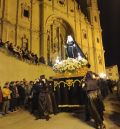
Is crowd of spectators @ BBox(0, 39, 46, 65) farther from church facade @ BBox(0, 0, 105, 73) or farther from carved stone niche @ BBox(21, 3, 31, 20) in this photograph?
carved stone niche @ BBox(21, 3, 31, 20)

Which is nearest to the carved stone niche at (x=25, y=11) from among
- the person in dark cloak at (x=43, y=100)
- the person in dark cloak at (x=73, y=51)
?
the person in dark cloak at (x=73, y=51)

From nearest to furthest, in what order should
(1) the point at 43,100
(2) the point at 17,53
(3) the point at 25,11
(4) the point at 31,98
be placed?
(1) the point at 43,100
(4) the point at 31,98
(2) the point at 17,53
(3) the point at 25,11

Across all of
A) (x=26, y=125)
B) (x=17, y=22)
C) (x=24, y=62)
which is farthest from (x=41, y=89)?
(x=17, y=22)

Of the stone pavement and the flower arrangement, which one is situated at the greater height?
the flower arrangement

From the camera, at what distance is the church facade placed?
27625mm

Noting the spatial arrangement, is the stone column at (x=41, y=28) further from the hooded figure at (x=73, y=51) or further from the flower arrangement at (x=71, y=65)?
the flower arrangement at (x=71, y=65)

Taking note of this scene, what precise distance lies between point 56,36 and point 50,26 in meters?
2.16

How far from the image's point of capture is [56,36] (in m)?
34.9

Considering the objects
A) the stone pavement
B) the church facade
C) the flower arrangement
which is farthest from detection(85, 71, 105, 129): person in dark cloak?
the church facade

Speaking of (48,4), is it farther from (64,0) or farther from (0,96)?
(0,96)

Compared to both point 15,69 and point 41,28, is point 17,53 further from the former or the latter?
point 41,28

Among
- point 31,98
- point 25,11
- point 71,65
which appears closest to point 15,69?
point 31,98

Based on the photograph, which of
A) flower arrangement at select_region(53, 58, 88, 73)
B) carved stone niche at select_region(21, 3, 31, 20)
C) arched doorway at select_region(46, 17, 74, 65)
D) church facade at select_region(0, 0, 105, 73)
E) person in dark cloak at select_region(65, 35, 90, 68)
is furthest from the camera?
arched doorway at select_region(46, 17, 74, 65)

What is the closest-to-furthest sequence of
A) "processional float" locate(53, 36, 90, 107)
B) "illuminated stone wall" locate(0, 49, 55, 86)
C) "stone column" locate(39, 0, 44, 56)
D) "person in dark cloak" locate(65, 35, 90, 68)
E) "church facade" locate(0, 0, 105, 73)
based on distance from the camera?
"processional float" locate(53, 36, 90, 107)
"person in dark cloak" locate(65, 35, 90, 68)
"illuminated stone wall" locate(0, 49, 55, 86)
"church facade" locate(0, 0, 105, 73)
"stone column" locate(39, 0, 44, 56)
